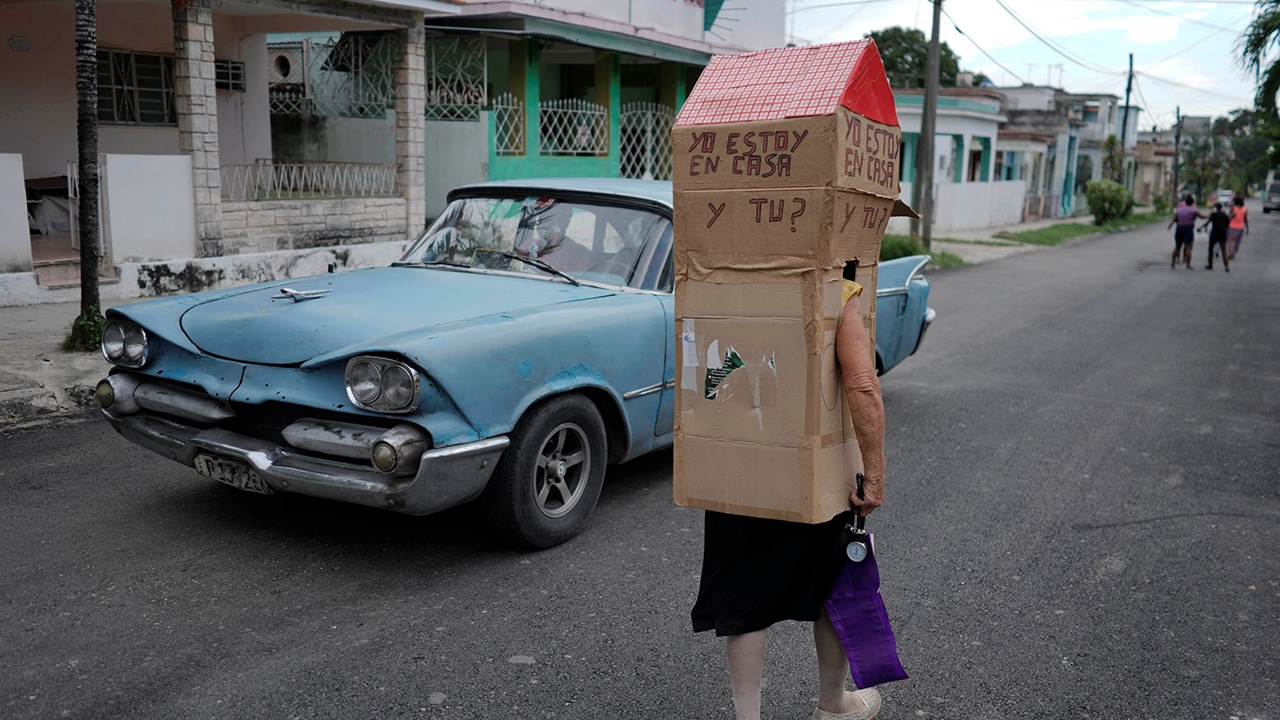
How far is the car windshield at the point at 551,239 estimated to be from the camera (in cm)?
512

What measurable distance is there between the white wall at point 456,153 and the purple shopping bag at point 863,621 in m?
12.7

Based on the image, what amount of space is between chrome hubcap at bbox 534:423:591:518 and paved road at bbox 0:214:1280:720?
0.69ft

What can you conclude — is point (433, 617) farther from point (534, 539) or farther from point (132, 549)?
point (132, 549)

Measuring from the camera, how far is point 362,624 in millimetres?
3580

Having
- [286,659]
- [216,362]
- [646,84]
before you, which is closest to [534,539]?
[286,659]

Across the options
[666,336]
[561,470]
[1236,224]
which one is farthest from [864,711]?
[1236,224]

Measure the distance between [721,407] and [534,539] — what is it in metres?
1.73

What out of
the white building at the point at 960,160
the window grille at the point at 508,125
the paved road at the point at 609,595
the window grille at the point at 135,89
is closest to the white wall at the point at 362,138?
the window grille at the point at 508,125

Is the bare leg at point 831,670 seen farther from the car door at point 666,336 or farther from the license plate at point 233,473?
the license plate at point 233,473

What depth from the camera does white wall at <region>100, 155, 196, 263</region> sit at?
10375mm

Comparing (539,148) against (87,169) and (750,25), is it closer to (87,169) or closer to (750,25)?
(750,25)

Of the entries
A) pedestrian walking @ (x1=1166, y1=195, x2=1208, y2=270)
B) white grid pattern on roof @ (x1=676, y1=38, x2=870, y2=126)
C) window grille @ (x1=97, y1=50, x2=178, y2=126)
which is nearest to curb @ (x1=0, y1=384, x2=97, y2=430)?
white grid pattern on roof @ (x1=676, y1=38, x2=870, y2=126)

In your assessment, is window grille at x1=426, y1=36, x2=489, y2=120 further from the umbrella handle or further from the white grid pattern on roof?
the umbrella handle

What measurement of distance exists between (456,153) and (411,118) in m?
1.67
